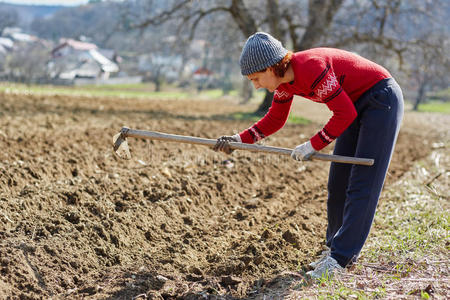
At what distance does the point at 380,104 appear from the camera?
3.25 meters

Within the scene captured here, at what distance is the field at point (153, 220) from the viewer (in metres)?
3.35

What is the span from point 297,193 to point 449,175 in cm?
289

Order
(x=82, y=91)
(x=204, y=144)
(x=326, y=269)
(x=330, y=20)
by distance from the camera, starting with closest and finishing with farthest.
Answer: (x=326, y=269) < (x=204, y=144) < (x=330, y=20) < (x=82, y=91)

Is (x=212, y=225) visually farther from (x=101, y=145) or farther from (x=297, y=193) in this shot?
(x=101, y=145)

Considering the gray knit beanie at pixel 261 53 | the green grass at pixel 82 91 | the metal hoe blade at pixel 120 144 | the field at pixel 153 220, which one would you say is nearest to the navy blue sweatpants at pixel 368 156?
the field at pixel 153 220

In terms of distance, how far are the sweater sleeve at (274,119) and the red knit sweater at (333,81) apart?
0.09 metres

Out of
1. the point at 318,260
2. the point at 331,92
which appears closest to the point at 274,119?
the point at 331,92

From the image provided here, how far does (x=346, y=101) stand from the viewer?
3105mm

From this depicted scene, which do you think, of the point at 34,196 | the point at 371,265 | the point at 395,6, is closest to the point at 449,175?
the point at 371,265

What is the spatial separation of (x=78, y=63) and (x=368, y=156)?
36.2m

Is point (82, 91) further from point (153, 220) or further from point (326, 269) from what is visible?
point (326, 269)

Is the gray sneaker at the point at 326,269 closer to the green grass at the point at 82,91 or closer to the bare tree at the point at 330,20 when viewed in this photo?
the bare tree at the point at 330,20

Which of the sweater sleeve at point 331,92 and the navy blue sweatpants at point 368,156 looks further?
the navy blue sweatpants at point 368,156

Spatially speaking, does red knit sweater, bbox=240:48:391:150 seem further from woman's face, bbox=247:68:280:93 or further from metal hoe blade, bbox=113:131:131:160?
metal hoe blade, bbox=113:131:131:160
